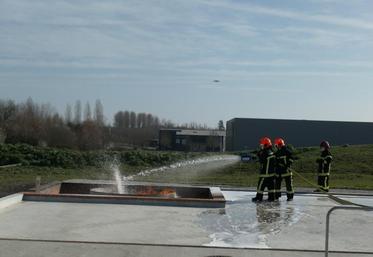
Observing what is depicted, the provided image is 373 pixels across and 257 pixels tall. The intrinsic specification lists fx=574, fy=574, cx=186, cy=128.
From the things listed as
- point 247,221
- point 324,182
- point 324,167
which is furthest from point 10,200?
point 324,182

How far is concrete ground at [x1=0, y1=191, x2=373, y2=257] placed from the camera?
859cm

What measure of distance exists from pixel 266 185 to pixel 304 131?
58.7 m

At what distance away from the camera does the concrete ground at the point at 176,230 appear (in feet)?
28.2

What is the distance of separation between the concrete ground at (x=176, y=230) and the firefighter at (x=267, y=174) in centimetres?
62

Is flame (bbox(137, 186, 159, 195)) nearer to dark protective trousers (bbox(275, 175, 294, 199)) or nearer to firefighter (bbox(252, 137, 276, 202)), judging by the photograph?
firefighter (bbox(252, 137, 276, 202))

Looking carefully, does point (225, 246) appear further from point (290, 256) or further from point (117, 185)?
point (117, 185)

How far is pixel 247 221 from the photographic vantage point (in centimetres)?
1148

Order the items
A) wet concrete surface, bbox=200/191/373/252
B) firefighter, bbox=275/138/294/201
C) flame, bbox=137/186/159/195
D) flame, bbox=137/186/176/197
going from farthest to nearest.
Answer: flame, bbox=137/186/159/195
flame, bbox=137/186/176/197
firefighter, bbox=275/138/294/201
wet concrete surface, bbox=200/191/373/252

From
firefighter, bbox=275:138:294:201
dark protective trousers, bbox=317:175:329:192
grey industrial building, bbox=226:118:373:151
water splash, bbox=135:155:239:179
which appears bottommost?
water splash, bbox=135:155:239:179

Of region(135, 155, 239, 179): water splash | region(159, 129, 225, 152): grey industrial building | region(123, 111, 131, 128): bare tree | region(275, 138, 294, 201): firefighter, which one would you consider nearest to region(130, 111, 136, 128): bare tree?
region(123, 111, 131, 128): bare tree

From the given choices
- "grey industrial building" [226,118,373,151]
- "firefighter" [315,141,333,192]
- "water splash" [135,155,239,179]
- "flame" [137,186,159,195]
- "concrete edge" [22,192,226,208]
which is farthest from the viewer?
"grey industrial building" [226,118,373,151]

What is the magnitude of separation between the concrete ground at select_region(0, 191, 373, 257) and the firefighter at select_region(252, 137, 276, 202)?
2.05 ft

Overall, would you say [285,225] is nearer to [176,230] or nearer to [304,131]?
[176,230]

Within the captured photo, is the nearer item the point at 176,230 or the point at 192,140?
the point at 176,230
